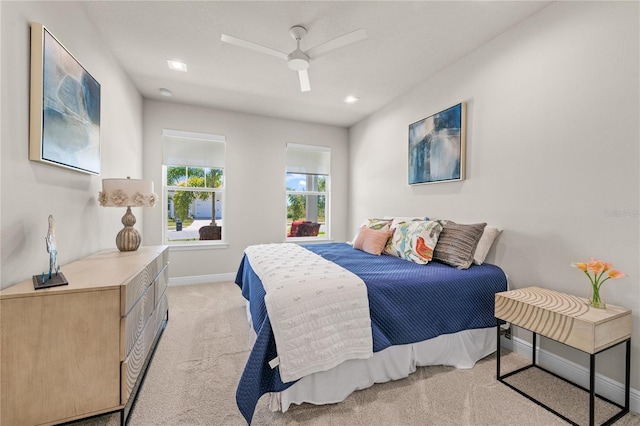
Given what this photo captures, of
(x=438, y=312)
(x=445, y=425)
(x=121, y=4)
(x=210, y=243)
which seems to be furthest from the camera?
(x=210, y=243)

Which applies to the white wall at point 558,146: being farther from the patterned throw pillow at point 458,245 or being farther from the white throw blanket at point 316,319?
the white throw blanket at point 316,319

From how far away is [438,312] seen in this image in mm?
1958

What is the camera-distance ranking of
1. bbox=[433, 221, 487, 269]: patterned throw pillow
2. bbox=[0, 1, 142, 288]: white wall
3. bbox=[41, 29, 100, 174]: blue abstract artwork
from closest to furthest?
bbox=[0, 1, 142, 288]: white wall → bbox=[41, 29, 100, 174]: blue abstract artwork → bbox=[433, 221, 487, 269]: patterned throw pillow

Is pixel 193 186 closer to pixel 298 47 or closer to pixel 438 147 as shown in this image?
pixel 298 47

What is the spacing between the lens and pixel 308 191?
505 centimetres

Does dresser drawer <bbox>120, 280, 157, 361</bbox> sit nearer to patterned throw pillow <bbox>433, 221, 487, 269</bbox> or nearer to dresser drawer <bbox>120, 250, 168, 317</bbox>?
dresser drawer <bbox>120, 250, 168, 317</bbox>

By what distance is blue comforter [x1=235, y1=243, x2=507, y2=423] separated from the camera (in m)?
1.50

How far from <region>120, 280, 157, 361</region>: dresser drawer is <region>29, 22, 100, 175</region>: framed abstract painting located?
3.31 feet

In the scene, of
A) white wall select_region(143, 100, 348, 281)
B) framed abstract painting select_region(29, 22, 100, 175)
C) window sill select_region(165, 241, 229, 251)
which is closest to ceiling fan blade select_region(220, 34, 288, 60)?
framed abstract painting select_region(29, 22, 100, 175)

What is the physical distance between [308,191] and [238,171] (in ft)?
4.25

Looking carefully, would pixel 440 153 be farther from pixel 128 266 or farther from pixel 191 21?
pixel 128 266

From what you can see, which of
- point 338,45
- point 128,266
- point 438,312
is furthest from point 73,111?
point 438,312

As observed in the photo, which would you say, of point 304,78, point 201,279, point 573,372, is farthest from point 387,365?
point 201,279

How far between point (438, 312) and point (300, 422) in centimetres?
114
